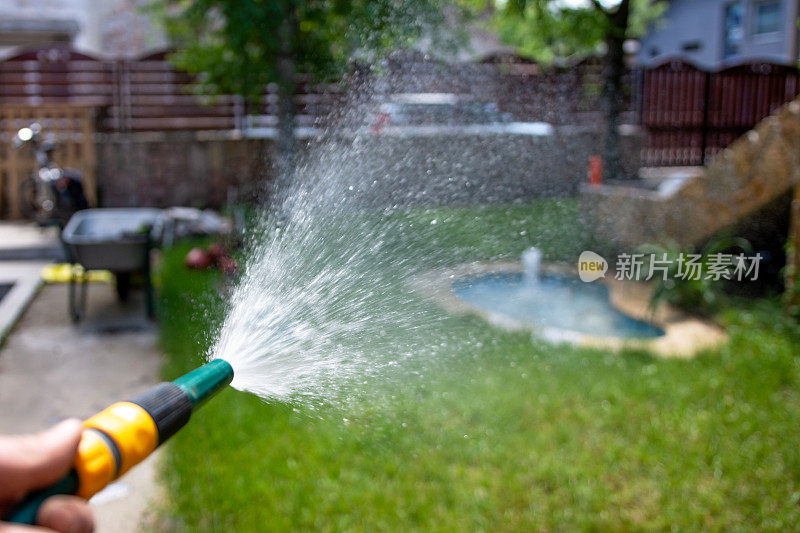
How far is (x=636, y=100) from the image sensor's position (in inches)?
499

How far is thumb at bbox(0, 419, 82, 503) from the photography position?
727mm

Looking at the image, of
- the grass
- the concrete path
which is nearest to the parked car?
the concrete path

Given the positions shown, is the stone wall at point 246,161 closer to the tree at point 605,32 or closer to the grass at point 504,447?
the tree at point 605,32

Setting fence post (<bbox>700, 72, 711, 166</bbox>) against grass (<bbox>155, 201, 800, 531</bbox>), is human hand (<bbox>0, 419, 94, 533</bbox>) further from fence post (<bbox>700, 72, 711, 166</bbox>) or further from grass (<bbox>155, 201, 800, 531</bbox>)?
fence post (<bbox>700, 72, 711, 166</bbox>)

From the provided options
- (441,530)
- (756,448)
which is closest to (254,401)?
(441,530)

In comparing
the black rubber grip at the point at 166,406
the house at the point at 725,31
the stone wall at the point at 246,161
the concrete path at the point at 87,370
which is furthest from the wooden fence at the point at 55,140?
the house at the point at 725,31

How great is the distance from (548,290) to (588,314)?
75 centimetres

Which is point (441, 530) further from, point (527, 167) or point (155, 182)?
point (155, 182)

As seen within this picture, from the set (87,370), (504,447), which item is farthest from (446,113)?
(504,447)

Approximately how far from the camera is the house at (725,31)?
1905 centimetres

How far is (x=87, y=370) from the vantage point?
14.7ft

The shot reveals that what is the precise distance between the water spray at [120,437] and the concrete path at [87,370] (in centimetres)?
201

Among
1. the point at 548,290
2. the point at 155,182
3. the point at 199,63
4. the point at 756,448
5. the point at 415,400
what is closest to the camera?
the point at 756,448

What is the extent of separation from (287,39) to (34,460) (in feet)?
21.9
